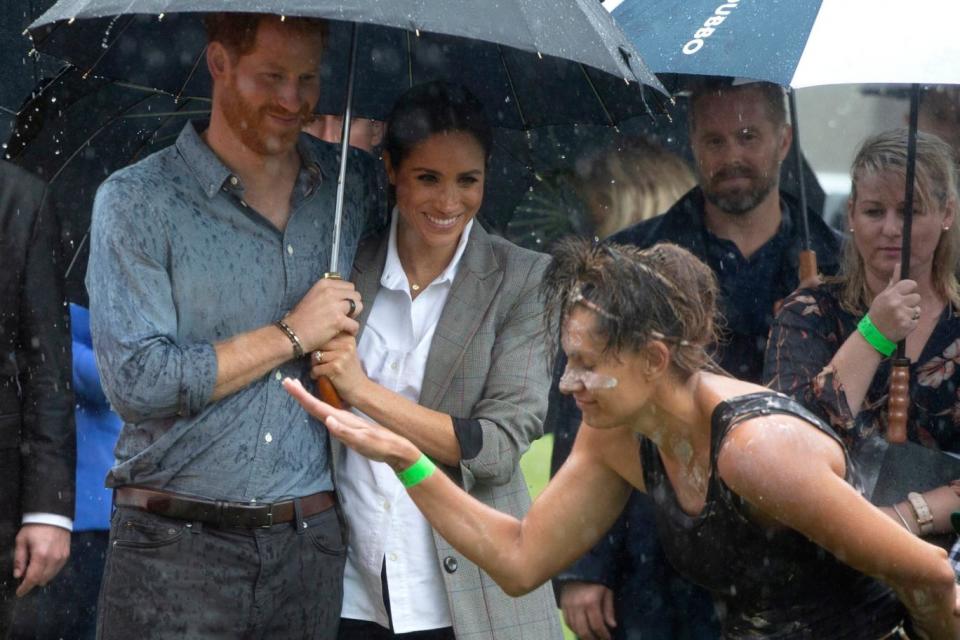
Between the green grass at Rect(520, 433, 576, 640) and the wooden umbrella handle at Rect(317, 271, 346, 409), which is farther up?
the wooden umbrella handle at Rect(317, 271, 346, 409)

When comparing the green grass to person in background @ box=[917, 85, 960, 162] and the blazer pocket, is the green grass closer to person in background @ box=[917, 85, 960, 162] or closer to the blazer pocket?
person in background @ box=[917, 85, 960, 162]

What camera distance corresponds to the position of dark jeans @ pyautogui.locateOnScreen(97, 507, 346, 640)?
140 inches

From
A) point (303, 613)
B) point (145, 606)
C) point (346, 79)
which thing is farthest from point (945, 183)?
point (145, 606)

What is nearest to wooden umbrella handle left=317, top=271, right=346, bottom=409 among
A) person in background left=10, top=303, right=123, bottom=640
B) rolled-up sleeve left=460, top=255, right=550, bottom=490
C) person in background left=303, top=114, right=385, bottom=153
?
rolled-up sleeve left=460, top=255, right=550, bottom=490

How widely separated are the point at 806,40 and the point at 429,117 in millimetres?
1050

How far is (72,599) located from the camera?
4750 mm

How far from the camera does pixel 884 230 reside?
4137mm

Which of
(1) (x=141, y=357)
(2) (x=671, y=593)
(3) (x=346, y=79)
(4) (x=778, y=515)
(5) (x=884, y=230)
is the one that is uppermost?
(3) (x=346, y=79)

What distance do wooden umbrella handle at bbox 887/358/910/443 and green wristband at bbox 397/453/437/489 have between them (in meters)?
1.28

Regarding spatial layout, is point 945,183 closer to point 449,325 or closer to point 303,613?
point 449,325

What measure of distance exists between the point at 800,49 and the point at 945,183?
56 centimetres

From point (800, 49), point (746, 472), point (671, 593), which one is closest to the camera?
point (746, 472)

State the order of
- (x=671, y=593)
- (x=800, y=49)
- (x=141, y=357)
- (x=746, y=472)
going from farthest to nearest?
1. (x=671, y=593)
2. (x=800, y=49)
3. (x=141, y=357)
4. (x=746, y=472)

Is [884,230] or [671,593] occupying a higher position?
[884,230]
